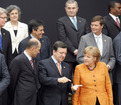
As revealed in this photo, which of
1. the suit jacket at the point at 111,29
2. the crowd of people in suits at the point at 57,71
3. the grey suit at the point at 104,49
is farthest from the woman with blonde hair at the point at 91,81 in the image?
the suit jacket at the point at 111,29

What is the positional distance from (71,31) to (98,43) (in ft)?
2.15

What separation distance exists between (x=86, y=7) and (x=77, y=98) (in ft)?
10.8

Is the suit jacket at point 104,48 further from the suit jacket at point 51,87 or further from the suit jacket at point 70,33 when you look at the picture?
the suit jacket at point 51,87

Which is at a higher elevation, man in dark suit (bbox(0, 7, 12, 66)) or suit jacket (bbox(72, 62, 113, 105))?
man in dark suit (bbox(0, 7, 12, 66))

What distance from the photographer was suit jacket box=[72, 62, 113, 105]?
5273 millimetres

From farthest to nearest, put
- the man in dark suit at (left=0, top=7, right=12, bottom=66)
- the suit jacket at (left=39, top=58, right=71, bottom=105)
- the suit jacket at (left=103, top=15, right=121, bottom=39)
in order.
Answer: the suit jacket at (left=103, top=15, right=121, bottom=39) < the man in dark suit at (left=0, top=7, right=12, bottom=66) < the suit jacket at (left=39, top=58, right=71, bottom=105)

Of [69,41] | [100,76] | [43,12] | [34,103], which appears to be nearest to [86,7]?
[43,12]

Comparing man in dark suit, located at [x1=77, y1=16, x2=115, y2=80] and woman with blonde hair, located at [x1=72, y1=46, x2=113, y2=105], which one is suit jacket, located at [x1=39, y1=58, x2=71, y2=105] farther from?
man in dark suit, located at [x1=77, y1=16, x2=115, y2=80]

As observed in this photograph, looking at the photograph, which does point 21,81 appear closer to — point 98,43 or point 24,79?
point 24,79

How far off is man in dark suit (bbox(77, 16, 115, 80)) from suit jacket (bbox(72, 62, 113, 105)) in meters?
0.58

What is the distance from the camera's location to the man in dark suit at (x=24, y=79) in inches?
197

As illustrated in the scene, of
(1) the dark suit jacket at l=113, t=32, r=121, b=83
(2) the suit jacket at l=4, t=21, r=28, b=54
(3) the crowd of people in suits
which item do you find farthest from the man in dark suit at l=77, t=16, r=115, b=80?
(2) the suit jacket at l=4, t=21, r=28, b=54

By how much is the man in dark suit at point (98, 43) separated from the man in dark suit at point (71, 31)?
315mm

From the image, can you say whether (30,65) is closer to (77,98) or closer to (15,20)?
(77,98)
